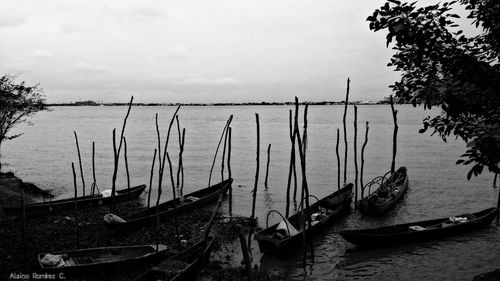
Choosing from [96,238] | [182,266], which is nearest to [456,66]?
[182,266]

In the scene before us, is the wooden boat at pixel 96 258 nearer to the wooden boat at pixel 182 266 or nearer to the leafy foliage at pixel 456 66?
the wooden boat at pixel 182 266

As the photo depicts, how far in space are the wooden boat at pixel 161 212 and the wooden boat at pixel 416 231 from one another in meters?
4.72

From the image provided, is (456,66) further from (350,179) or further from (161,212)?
(350,179)

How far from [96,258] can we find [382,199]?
12182 millimetres

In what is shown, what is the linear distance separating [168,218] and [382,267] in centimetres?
824

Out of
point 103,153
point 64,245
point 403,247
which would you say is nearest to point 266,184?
point 403,247

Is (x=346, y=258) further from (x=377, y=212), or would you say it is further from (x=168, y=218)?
(x=168, y=218)

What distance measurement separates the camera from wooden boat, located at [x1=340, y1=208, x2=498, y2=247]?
12.4 meters

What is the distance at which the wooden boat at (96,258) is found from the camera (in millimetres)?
9375

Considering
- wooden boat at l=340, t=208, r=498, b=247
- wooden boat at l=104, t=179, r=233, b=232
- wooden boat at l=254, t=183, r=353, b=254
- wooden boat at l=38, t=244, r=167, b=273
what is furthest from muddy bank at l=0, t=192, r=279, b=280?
wooden boat at l=340, t=208, r=498, b=247

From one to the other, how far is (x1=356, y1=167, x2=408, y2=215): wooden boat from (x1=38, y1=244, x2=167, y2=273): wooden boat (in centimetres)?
915

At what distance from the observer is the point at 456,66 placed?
567 centimetres

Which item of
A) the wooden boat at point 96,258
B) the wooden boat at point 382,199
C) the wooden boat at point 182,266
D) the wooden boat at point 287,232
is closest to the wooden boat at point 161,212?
the wooden boat at point 96,258

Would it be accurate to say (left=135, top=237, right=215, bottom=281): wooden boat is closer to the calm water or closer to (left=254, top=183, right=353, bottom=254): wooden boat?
(left=254, top=183, right=353, bottom=254): wooden boat
